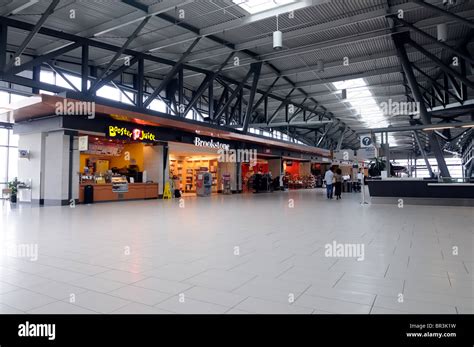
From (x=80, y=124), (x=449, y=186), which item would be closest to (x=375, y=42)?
(x=449, y=186)

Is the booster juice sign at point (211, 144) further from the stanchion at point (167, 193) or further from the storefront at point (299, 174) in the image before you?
the storefront at point (299, 174)

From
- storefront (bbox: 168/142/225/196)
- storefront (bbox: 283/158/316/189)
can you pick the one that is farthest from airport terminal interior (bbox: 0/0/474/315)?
storefront (bbox: 283/158/316/189)

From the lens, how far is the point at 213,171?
19.6 metres

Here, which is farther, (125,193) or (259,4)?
(125,193)

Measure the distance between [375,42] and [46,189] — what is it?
12989 millimetres

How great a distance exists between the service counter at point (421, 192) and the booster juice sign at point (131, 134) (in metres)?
9.04

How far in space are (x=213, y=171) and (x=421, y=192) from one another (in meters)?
11.5

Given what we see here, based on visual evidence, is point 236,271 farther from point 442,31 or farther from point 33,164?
point 33,164

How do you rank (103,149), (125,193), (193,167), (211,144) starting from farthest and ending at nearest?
(193,167)
(211,144)
(103,149)
(125,193)

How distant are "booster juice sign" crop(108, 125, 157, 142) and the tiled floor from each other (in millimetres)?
6613

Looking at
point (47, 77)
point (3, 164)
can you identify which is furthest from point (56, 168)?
point (3, 164)

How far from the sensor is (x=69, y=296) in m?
2.53
